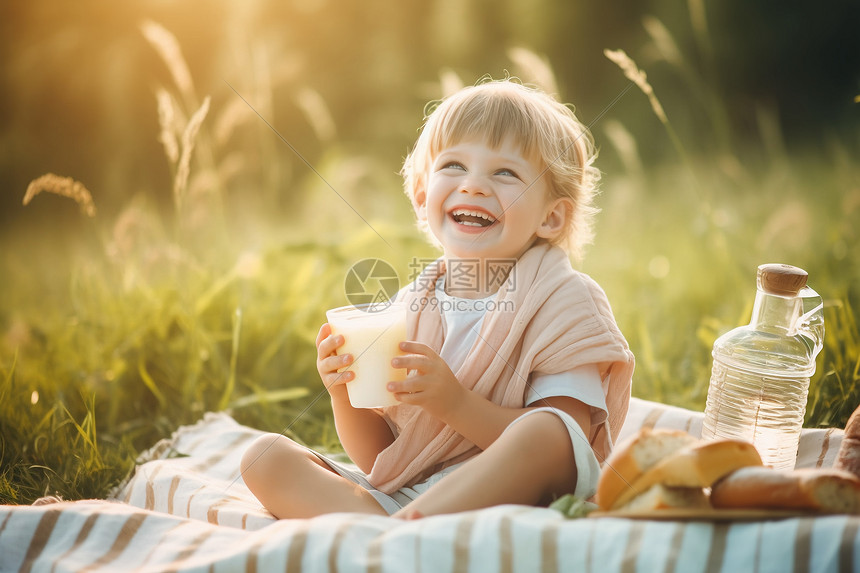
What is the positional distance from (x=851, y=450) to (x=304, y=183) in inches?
160

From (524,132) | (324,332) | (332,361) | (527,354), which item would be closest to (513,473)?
(527,354)

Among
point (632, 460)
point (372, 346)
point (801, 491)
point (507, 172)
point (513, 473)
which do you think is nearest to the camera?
point (801, 491)

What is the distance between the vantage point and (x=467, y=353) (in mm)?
2121

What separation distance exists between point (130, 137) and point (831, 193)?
4.22 meters

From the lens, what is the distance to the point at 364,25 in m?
5.40

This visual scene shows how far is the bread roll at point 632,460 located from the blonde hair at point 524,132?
81cm

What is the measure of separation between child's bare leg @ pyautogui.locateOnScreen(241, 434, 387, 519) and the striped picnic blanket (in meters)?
0.26

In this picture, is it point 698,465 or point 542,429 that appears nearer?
point 698,465

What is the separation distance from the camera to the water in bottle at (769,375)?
7.24ft

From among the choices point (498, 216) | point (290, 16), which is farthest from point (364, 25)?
point (498, 216)

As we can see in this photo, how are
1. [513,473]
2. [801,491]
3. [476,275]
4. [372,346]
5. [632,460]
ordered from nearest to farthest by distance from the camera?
[801,491] → [632,460] → [513,473] → [372,346] → [476,275]

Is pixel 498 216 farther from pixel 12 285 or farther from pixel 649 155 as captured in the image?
pixel 649 155

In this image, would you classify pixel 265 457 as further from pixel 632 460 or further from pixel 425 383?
pixel 632 460

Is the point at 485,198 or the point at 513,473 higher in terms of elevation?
the point at 485,198
